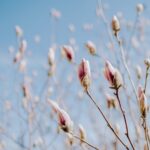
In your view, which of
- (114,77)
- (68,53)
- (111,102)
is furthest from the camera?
(111,102)

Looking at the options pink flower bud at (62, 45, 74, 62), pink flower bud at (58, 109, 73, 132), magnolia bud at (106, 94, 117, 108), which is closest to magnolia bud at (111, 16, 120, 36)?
pink flower bud at (62, 45, 74, 62)

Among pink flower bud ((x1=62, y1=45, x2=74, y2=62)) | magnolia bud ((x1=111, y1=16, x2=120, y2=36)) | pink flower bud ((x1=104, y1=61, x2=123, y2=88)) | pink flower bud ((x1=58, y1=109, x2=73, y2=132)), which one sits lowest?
pink flower bud ((x1=58, y1=109, x2=73, y2=132))

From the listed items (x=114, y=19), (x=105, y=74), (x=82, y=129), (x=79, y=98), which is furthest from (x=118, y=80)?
(x=79, y=98)

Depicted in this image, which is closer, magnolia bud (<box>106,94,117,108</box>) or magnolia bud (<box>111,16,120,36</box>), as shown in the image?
magnolia bud (<box>111,16,120,36</box>)

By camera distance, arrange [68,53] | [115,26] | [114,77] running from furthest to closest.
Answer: [68,53], [115,26], [114,77]

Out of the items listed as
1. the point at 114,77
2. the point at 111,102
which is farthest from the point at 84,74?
the point at 111,102

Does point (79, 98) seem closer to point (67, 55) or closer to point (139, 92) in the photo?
point (67, 55)

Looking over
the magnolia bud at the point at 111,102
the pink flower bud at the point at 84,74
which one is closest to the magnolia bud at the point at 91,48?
the magnolia bud at the point at 111,102

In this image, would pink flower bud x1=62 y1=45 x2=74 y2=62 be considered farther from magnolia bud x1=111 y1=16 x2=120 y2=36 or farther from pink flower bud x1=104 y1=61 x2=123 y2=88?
pink flower bud x1=104 y1=61 x2=123 y2=88

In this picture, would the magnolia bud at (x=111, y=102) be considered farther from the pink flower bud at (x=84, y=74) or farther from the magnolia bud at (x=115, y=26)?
the pink flower bud at (x=84, y=74)

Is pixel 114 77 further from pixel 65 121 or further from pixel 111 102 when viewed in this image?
pixel 111 102

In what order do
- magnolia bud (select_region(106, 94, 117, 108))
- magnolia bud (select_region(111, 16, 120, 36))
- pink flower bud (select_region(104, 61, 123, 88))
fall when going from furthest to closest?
magnolia bud (select_region(106, 94, 117, 108)), magnolia bud (select_region(111, 16, 120, 36)), pink flower bud (select_region(104, 61, 123, 88))

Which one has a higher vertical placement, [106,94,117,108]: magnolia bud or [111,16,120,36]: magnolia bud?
[111,16,120,36]: magnolia bud

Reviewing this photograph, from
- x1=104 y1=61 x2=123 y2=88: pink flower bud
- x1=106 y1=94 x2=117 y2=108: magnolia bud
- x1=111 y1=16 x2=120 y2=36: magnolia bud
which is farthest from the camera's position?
x1=106 y1=94 x2=117 y2=108: magnolia bud
